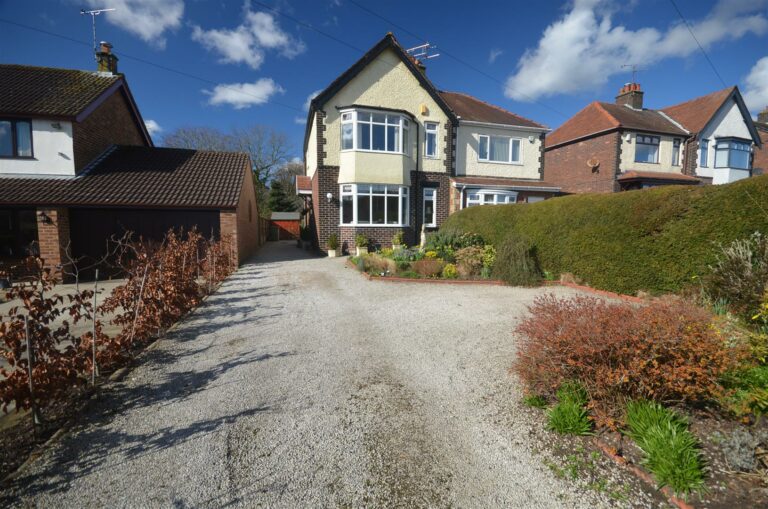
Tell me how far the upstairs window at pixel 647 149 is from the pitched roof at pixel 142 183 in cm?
2232

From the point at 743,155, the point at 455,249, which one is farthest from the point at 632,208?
the point at 743,155

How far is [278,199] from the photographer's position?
3959cm

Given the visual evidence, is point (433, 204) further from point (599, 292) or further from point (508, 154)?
point (599, 292)

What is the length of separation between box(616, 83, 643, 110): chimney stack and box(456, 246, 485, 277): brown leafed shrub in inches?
838

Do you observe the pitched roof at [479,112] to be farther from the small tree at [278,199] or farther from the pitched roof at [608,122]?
the small tree at [278,199]

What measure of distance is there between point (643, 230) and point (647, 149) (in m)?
18.5

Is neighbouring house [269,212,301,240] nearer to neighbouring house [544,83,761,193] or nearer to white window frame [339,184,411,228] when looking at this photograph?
white window frame [339,184,411,228]

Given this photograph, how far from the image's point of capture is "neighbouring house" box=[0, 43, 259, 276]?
1114cm

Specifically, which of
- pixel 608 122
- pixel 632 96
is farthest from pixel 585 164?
pixel 632 96

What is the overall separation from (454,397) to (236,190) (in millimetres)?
12021

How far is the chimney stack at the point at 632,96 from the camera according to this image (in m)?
22.9

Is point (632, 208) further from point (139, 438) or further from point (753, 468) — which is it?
A: point (139, 438)

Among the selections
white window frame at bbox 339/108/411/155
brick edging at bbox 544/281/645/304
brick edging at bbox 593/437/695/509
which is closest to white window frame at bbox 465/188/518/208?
white window frame at bbox 339/108/411/155

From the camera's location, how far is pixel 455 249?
11.4 meters
